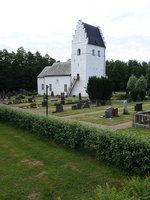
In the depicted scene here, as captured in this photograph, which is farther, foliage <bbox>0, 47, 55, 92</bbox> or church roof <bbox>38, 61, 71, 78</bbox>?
foliage <bbox>0, 47, 55, 92</bbox>

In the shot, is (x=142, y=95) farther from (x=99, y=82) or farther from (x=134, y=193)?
(x=134, y=193)

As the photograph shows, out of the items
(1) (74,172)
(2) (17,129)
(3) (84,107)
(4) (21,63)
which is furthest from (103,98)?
(4) (21,63)

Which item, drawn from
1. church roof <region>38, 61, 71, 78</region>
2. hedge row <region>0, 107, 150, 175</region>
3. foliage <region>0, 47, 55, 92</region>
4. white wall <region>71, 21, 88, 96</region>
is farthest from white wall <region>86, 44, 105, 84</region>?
hedge row <region>0, 107, 150, 175</region>

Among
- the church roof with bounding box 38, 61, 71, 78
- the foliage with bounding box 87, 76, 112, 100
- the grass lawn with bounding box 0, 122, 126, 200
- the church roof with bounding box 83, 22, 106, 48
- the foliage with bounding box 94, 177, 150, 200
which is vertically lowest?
the grass lawn with bounding box 0, 122, 126, 200

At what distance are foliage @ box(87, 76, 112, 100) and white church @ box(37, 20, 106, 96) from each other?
1049 cm

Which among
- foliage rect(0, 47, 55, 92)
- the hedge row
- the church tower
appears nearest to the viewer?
the hedge row

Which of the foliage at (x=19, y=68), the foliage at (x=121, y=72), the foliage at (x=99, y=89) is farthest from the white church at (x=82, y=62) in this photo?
the foliage at (x=121, y=72)

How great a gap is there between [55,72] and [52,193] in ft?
142

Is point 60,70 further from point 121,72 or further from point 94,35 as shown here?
point 121,72

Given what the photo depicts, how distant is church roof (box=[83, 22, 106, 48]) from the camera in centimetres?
4138

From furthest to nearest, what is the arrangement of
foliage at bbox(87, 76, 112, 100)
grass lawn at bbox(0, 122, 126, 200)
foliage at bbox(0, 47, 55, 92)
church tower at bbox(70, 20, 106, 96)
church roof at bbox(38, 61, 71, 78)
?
1. foliage at bbox(0, 47, 55, 92)
2. church roof at bbox(38, 61, 71, 78)
3. church tower at bbox(70, 20, 106, 96)
4. foliage at bbox(87, 76, 112, 100)
5. grass lawn at bbox(0, 122, 126, 200)

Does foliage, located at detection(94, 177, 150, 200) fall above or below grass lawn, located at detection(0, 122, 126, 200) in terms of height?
above

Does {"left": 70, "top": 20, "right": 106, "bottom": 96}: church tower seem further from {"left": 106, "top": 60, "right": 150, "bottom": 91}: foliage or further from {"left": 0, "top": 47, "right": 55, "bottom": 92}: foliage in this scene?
{"left": 106, "top": 60, "right": 150, "bottom": 91}: foliage

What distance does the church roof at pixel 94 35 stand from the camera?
41375 mm
